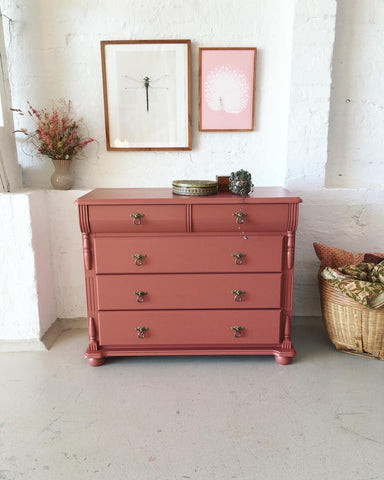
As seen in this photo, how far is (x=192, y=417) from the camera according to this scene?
2102 millimetres

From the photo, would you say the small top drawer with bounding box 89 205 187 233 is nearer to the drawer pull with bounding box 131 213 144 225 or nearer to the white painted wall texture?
the drawer pull with bounding box 131 213 144 225

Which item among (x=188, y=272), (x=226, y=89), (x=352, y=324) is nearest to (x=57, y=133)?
(x=226, y=89)

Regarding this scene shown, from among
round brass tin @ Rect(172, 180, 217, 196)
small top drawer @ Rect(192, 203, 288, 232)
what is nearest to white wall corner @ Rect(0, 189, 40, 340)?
round brass tin @ Rect(172, 180, 217, 196)

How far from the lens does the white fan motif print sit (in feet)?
9.59

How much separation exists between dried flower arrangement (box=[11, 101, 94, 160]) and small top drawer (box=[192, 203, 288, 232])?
117 cm

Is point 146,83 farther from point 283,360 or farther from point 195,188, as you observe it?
point 283,360

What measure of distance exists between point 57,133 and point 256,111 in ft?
4.99

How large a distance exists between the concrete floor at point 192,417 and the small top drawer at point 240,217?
0.94 m

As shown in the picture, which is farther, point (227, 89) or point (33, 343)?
point (227, 89)

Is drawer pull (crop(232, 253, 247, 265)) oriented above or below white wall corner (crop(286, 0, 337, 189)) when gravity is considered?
below

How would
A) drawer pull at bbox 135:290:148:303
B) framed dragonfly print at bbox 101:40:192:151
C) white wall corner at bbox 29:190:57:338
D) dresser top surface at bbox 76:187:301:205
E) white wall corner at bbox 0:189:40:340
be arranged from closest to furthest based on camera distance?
dresser top surface at bbox 76:187:301:205, drawer pull at bbox 135:290:148:303, white wall corner at bbox 0:189:40:340, white wall corner at bbox 29:190:57:338, framed dragonfly print at bbox 101:40:192:151

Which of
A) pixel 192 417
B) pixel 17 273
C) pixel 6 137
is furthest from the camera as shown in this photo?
pixel 6 137

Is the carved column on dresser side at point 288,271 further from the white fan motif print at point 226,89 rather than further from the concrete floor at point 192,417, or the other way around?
the white fan motif print at point 226,89

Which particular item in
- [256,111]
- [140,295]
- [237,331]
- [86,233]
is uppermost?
[256,111]
